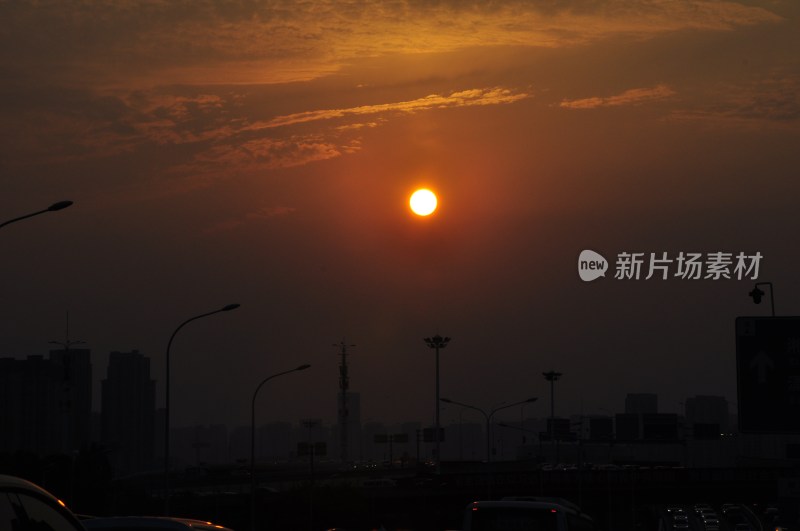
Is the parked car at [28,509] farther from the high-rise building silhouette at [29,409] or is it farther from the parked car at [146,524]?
the high-rise building silhouette at [29,409]

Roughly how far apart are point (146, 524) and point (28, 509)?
16.0 feet

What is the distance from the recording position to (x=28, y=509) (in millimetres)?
6789

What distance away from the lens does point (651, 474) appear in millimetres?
106750

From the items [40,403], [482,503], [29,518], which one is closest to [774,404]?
[482,503]

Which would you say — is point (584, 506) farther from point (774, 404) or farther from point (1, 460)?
point (774, 404)

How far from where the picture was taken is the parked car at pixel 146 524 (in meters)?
11.2

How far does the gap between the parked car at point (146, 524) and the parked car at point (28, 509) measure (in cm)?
387

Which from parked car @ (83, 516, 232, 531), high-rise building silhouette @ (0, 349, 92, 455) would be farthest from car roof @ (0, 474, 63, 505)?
high-rise building silhouette @ (0, 349, 92, 455)

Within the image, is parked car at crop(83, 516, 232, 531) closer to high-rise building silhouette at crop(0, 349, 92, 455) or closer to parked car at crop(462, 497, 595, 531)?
parked car at crop(462, 497, 595, 531)

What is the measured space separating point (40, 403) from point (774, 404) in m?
152

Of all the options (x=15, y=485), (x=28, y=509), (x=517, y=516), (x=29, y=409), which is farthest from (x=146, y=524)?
(x=29, y=409)

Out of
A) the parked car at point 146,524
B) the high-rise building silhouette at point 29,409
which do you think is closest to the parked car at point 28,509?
the parked car at point 146,524

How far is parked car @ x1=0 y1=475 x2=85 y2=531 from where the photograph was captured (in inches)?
255

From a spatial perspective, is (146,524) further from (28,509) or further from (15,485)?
(15,485)
